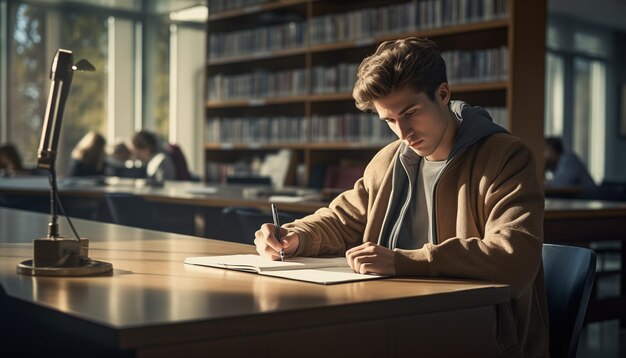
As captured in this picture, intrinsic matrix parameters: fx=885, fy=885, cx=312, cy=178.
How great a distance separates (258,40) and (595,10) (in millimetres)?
5078

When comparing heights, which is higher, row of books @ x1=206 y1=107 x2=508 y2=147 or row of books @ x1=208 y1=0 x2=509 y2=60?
row of books @ x1=208 y1=0 x2=509 y2=60

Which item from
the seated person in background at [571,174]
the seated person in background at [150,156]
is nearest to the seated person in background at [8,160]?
the seated person in background at [150,156]

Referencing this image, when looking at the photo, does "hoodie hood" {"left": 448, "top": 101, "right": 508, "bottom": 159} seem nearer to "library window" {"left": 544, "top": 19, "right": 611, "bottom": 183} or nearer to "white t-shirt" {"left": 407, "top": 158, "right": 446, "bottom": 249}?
"white t-shirt" {"left": 407, "top": 158, "right": 446, "bottom": 249}

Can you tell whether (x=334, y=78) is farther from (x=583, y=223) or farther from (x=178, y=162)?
(x=583, y=223)

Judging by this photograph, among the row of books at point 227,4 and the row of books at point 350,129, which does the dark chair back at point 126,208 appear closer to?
the row of books at point 350,129

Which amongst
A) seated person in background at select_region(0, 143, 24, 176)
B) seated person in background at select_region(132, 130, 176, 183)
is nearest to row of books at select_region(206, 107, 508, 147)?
seated person in background at select_region(132, 130, 176, 183)

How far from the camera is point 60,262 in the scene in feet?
5.73

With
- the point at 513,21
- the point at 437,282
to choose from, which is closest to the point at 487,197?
the point at 437,282

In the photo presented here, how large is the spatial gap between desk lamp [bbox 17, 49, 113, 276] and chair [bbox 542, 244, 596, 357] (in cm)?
98

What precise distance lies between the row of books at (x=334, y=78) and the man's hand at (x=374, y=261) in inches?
212

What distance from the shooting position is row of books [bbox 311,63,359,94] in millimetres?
7156

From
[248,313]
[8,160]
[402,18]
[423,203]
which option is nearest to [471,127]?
[423,203]

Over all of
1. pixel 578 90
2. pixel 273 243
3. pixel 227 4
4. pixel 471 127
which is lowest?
pixel 273 243

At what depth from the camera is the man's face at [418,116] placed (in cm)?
197
